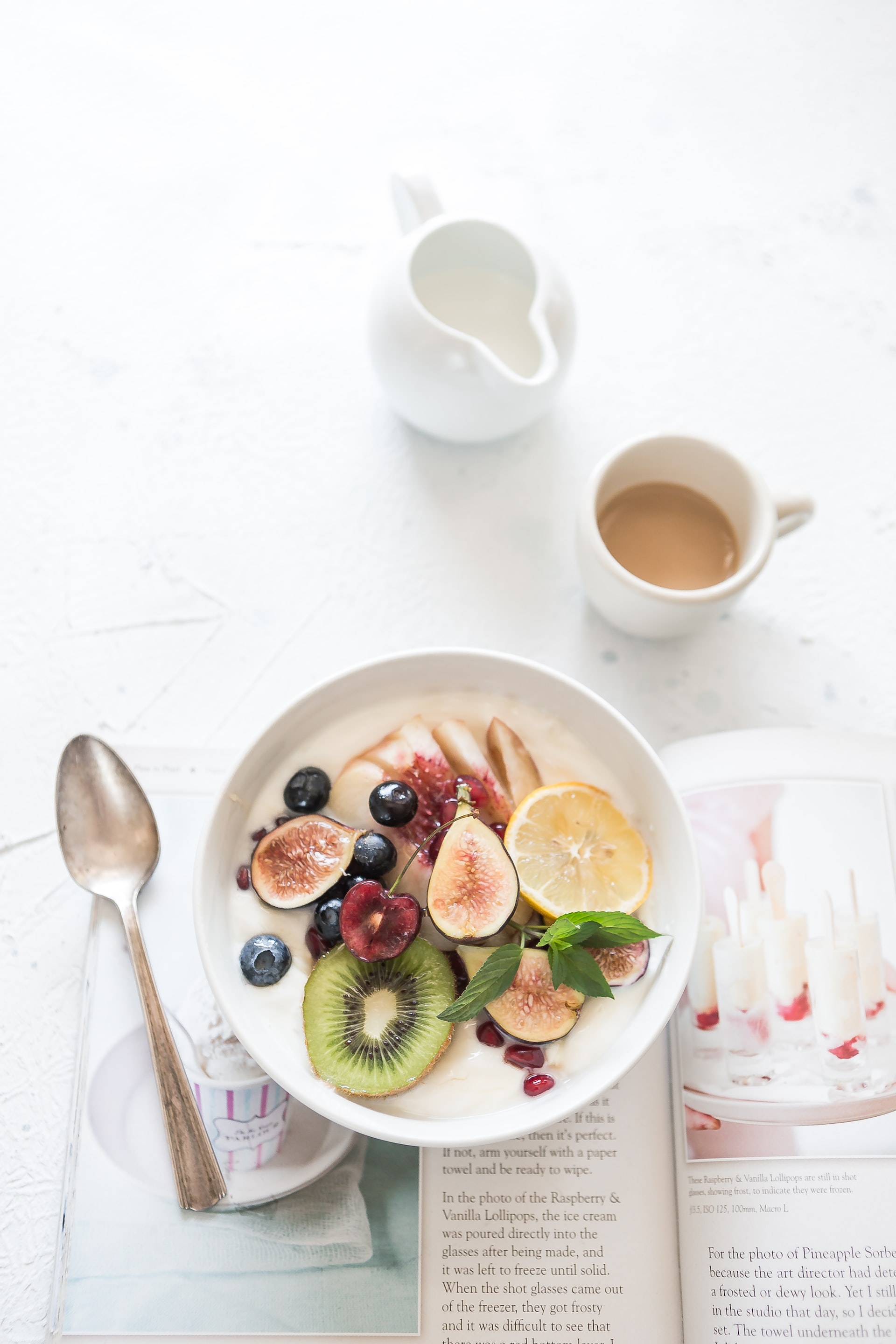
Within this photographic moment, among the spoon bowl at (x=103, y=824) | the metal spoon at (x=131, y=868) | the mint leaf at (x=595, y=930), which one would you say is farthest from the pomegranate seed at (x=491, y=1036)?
the spoon bowl at (x=103, y=824)

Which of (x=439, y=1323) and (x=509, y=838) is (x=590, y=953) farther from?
(x=439, y=1323)

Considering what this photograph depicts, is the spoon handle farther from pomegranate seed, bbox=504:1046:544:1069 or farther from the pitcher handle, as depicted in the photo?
the pitcher handle

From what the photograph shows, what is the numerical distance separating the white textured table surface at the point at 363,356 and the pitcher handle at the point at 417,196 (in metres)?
0.17

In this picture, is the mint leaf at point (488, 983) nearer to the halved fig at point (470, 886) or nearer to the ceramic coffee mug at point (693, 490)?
the halved fig at point (470, 886)

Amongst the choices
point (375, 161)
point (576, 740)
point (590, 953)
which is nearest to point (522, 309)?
point (375, 161)

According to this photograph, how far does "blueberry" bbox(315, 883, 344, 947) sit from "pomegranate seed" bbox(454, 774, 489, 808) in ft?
0.53

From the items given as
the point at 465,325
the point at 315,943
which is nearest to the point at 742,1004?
the point at 315,943

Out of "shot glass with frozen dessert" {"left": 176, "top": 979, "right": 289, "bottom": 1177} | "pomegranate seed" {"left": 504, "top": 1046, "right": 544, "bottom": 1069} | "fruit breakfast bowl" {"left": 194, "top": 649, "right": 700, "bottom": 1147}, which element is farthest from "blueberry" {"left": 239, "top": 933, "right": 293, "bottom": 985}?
"pomegranate seed" {"left": 504, "top": 1046, "right": 544, "bottom": 1069}

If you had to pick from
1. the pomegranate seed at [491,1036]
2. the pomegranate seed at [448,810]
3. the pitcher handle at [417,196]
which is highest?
the pitcher handle at [417,196]

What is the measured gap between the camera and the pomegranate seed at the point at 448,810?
0.94m

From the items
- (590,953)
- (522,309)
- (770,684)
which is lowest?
(770,684)

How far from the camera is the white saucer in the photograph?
3.19 ft

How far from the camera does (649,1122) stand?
Answer: 0.99m

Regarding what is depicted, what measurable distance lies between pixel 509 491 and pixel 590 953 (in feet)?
1.98
